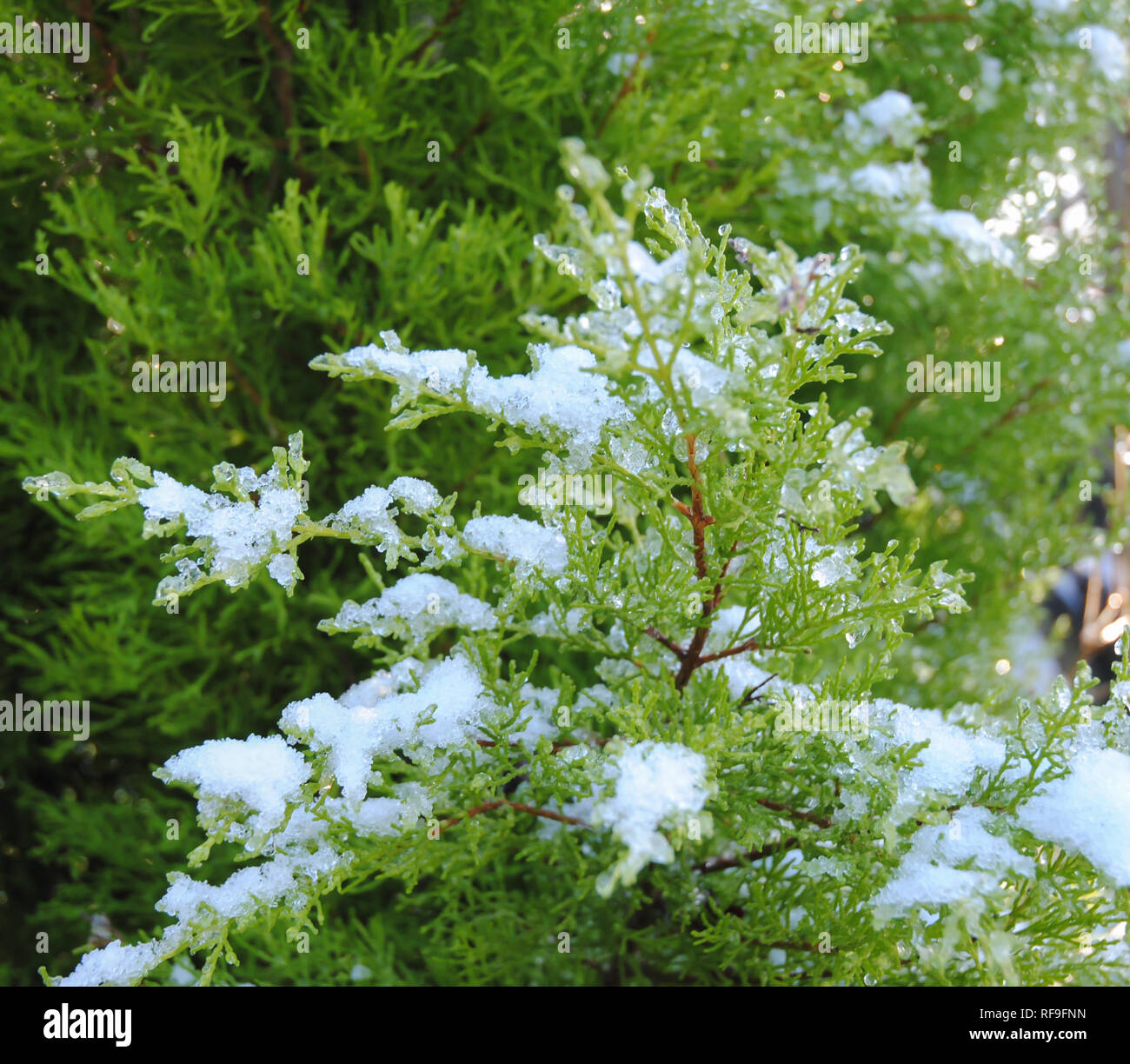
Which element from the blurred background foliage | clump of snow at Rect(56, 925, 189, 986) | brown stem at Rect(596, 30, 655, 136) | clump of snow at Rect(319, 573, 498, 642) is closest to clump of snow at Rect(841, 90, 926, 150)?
the blurred background foliage

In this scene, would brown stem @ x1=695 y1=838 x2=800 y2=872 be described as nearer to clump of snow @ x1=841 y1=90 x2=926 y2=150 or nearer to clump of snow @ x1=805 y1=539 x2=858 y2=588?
clump of snow @ x1=805 y1=539 x2=858 y2=588

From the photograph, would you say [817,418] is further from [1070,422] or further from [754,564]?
[1070,422]

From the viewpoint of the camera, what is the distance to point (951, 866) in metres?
1.05

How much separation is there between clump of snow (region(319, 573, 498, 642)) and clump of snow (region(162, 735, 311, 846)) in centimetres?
23

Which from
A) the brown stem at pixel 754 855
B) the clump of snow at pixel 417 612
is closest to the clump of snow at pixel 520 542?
the clump of snow at pixel 417 612

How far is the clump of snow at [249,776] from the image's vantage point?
43.1 inches

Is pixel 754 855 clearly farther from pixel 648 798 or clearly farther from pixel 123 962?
pixel 123 962

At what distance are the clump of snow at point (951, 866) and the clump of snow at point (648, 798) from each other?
11.1 inches

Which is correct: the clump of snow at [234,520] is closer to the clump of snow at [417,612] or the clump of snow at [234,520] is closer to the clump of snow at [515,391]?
the clump of snow at [515,391]

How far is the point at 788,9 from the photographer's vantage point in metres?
2.04

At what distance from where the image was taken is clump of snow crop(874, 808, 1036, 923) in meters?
1.00

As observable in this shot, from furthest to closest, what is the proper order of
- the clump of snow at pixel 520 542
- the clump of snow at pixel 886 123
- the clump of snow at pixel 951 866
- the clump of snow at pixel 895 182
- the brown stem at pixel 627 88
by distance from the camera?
the clump of snow at pixel 886 123 < the clump of snow at pixel 895 182 < the brown stem at pixel 627 88 < the clump of snow at pixel 520 542 < the clump of snow at pixel 951 866

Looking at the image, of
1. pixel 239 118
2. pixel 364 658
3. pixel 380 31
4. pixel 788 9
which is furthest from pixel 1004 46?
pixel 364 658
